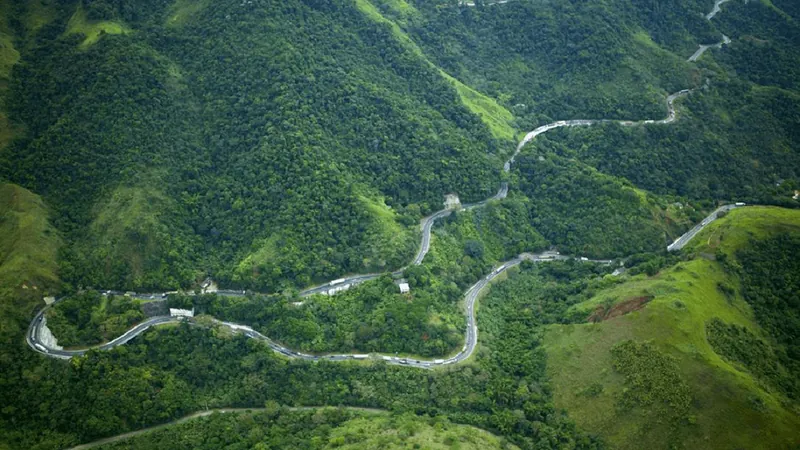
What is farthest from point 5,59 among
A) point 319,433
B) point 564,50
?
point 564,50

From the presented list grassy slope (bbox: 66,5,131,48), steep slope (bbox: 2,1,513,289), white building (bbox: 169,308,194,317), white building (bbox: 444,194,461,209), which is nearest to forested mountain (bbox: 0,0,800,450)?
steep slope (bbox: 2,1,513,289)

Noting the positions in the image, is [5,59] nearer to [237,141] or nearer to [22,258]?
[22,258]

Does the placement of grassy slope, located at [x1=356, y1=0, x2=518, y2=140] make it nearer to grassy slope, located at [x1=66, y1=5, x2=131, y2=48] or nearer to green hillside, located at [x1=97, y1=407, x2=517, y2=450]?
grassy slope, located at [x1=66, y1=5, x2=131, y2=48]

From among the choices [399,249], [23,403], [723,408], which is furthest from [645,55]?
[23,403]

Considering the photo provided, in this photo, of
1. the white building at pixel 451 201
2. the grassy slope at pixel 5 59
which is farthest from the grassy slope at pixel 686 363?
the grassy slope at pixel 5 59

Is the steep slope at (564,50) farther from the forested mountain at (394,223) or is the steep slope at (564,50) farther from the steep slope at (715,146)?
the steep slope at (715,146)
